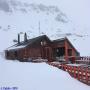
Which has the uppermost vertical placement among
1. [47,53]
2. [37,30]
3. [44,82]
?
[37,30]

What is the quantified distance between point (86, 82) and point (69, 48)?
16.8 meters

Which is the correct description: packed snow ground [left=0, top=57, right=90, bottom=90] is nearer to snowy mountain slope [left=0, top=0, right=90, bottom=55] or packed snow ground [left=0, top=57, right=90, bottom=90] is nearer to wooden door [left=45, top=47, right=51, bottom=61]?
wooden door [left=45, top=47, right=51, bottom=61]

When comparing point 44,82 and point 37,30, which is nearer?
point 44,82

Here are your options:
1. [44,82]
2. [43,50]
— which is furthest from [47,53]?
[44,82]

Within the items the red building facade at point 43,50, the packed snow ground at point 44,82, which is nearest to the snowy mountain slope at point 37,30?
the red building facade at point 43,50

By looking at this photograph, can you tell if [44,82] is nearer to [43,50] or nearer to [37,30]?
[43,50]

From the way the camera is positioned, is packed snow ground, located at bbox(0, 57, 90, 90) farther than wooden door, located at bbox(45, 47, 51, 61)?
No

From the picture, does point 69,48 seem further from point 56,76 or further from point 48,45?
point 56,76

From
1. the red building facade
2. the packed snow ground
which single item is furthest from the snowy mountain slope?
the packed snow ground

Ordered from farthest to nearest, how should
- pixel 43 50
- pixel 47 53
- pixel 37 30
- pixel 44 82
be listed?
1. pixel 37 30
2. pixel 47 53
3. pixel 43 50
4. pixel 44 82

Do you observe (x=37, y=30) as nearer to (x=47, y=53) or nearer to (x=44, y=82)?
(x=47, y=53)

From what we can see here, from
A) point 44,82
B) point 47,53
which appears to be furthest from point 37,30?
point 44,82

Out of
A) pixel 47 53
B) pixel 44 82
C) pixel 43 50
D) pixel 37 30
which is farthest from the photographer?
pixel 37 30

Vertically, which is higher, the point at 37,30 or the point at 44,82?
the point at 37,30
